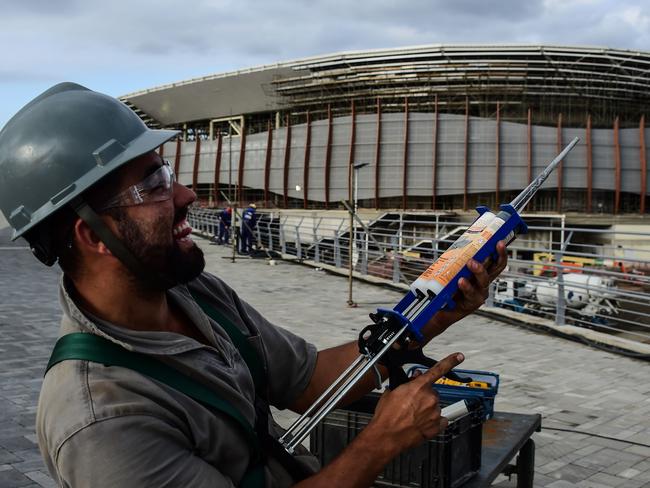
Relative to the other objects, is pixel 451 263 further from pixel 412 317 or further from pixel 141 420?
pixel 141 420

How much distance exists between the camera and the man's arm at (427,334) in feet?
6.72

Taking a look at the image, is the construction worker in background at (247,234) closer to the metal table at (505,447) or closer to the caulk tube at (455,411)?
the metal table at (505,447)

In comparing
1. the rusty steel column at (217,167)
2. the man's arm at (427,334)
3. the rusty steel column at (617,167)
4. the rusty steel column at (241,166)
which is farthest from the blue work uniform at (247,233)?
the rusty steel column at (217,167)

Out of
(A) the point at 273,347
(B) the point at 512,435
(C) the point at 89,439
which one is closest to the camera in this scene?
(C) the point at 89,439

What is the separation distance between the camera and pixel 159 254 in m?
1.75

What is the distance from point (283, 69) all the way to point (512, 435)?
49.6 metres

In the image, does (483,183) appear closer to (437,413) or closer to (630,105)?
(630,105)

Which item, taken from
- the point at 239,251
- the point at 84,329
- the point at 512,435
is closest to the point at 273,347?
the point at 84,329

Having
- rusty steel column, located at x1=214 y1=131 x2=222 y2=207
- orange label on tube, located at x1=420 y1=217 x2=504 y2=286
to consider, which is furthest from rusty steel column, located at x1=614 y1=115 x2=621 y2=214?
orange label on tube, located at x1=420 y1=217 x2=504 y2=286

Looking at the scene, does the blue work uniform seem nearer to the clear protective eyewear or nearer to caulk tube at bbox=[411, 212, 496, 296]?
caulk tube at bbox=[411, 212, 496, 296]

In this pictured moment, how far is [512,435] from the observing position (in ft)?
9.66

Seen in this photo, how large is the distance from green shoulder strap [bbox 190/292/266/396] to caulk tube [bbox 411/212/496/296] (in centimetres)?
60

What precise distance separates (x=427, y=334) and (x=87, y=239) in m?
1.16

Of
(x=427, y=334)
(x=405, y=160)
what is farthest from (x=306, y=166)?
(x=427, y=334)
